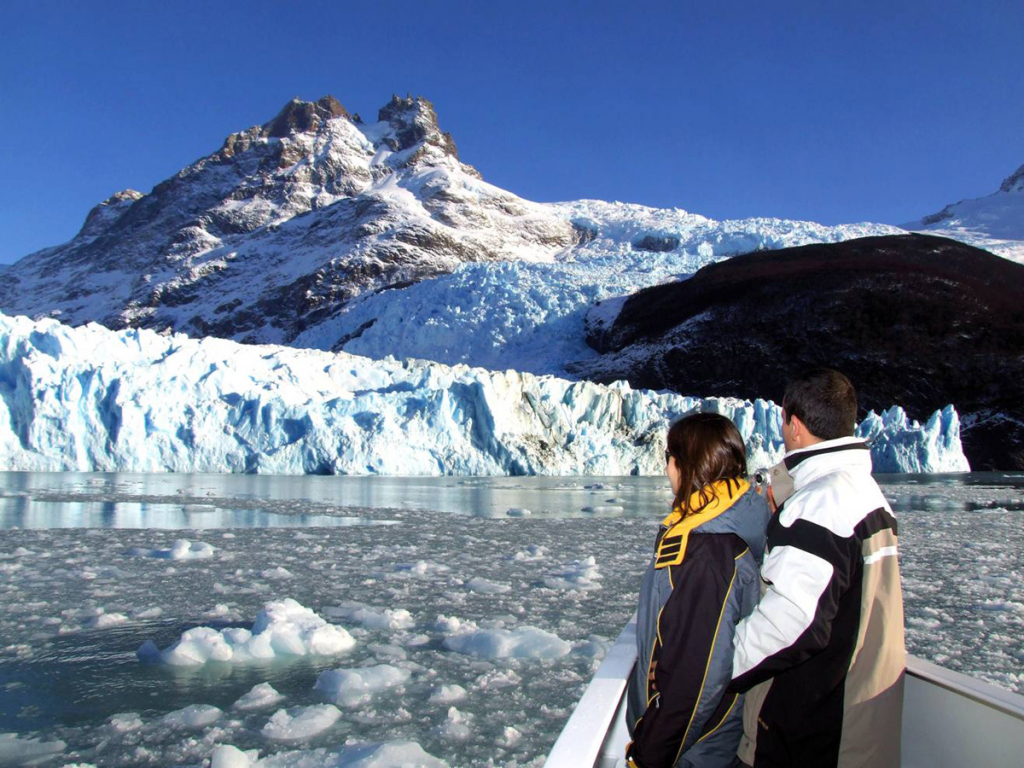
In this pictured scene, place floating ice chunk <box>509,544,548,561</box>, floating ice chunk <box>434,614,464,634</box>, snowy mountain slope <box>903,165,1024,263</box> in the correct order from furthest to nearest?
snowy mountain slope <box>903,165,1024,263</box> < floating ice chunk <box>509,544,548,561</box> < floating ice chunk <box>434,614,464,634</box>

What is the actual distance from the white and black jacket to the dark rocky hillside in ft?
138

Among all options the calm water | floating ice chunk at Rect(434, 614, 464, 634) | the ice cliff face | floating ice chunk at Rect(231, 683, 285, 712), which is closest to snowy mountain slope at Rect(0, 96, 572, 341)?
the ice cliff face

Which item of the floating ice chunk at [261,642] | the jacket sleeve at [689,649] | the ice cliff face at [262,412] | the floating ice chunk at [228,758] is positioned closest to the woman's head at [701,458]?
the jacket sleeve at [689,649]

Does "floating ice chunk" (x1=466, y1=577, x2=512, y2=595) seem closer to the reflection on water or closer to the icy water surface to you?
the icy water surface

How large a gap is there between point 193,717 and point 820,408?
2526 mm

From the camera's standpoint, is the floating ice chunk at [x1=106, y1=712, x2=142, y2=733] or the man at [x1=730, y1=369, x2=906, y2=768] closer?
the man at [x1=730, y1=369, x2=906, y2=768]

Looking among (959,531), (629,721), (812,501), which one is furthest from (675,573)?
(959,531)

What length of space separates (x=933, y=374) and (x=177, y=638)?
4459cm

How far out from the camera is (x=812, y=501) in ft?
4.95

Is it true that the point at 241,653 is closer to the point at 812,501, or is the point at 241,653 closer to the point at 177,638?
the point at 177,638

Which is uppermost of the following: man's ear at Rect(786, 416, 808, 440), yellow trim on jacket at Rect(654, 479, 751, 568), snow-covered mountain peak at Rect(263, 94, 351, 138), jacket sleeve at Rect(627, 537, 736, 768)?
snow-covered mountain peak at Rect(263, 94, 351, 138)

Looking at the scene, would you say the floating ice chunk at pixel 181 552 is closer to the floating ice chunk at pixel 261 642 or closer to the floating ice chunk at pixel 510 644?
the floating ice chunk at pixel 261 642

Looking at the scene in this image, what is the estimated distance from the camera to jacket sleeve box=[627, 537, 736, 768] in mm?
1494

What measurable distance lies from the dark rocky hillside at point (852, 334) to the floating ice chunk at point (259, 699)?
135ft
